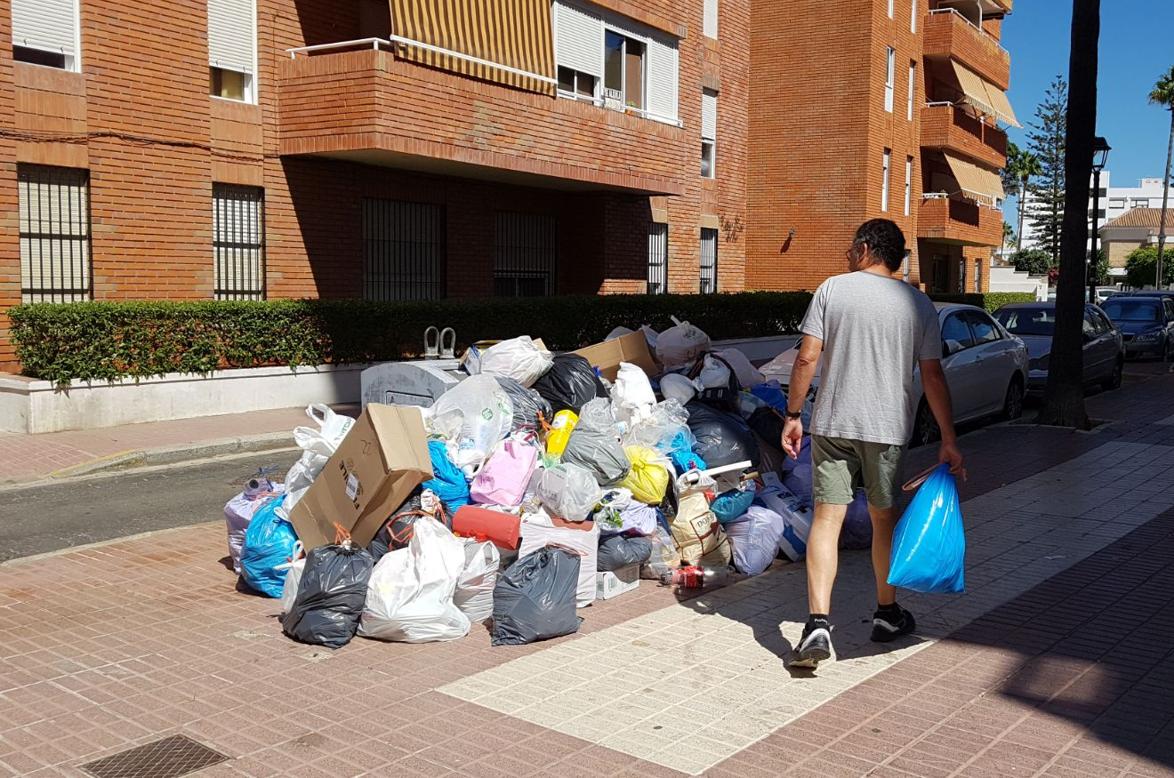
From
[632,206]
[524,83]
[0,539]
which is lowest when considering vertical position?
[0,539]

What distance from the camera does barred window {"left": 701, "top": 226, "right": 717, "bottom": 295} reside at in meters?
27.1

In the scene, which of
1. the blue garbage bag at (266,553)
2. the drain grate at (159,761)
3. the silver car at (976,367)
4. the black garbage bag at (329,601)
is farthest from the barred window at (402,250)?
the drain grate at (159,761)

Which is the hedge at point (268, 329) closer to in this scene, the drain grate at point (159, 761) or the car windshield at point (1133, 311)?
the drain grate at point (159, 761)

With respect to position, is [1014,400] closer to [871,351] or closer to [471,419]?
[471,419]

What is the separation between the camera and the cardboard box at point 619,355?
934 centimetres

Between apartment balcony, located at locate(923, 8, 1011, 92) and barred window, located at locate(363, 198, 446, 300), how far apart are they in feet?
76.4

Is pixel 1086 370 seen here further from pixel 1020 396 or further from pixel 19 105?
pixel 19 105

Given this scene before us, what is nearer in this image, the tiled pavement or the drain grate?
the drain grate

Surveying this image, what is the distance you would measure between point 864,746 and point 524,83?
15.2 meters

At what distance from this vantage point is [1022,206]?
107 metres

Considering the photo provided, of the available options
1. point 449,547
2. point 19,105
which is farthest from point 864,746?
point 19,105

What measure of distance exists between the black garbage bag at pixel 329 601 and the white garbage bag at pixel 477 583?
486mm

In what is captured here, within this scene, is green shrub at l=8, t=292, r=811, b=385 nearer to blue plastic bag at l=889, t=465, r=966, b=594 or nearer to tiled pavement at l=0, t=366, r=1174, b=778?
tiled pavement at l=0, t=366, r=1174, b=778

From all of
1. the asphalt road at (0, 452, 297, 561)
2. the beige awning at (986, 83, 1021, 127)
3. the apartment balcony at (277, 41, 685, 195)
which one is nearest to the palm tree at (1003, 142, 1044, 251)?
the beige awning at (986, 83, 1021, 127)
